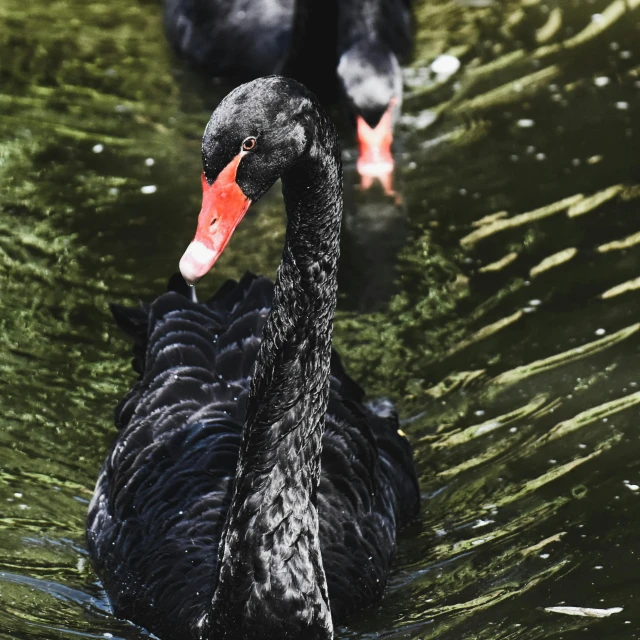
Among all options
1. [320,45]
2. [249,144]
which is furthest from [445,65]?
[249,144]

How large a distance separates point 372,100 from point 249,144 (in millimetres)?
4158

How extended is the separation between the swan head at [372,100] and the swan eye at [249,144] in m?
4.14

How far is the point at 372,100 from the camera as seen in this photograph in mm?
7180

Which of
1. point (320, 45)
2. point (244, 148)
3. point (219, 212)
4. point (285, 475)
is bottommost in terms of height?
point (320, 45)

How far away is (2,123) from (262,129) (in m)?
5.08

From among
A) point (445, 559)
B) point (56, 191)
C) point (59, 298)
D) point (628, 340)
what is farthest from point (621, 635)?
point (56, 191)

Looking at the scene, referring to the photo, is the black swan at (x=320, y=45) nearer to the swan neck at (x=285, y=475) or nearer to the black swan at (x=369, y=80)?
the black swan at (x=369, y=80)

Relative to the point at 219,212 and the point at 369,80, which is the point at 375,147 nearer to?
the point at 369,80

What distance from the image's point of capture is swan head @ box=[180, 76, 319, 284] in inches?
121

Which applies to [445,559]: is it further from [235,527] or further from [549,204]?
[549,204]

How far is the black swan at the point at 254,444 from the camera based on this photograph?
3.17 metres

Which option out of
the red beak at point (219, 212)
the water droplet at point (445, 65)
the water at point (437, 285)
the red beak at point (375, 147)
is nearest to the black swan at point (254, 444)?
the red beak at point (219, 212)

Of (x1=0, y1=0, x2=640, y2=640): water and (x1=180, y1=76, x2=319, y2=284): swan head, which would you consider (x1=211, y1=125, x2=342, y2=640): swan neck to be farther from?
(x1=0, y1=0, x2=640, y2=640): water

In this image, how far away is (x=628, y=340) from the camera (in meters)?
5.63
